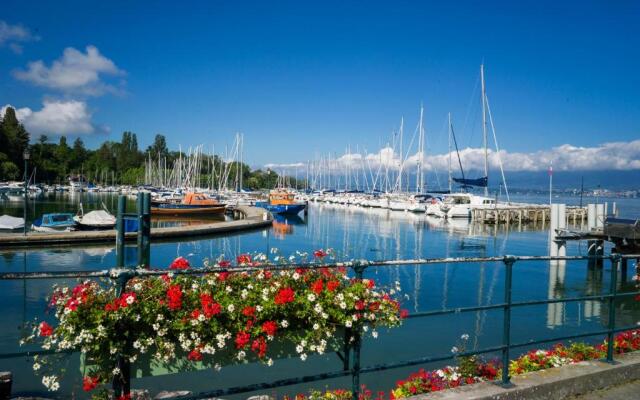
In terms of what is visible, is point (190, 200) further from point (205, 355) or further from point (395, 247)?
point (205, 355)

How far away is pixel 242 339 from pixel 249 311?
0.22 meters

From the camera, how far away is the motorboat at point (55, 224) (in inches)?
1408

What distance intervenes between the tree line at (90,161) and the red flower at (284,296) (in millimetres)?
125007

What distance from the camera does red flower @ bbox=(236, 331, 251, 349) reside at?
12.7 ft

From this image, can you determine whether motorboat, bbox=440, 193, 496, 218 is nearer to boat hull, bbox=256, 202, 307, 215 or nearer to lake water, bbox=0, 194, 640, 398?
lake water, bbox=0, 194, 640, 398

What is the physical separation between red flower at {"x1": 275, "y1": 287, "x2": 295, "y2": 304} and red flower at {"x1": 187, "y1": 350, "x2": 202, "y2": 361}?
2.40ft

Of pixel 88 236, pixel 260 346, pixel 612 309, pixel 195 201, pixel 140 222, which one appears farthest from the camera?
pixel 195 201

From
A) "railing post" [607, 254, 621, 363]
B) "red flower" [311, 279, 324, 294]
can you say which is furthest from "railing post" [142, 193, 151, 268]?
"railing post" [607, 254, 621, 363]

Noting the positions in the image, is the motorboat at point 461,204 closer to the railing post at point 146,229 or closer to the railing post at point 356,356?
the railing post at point 146,229

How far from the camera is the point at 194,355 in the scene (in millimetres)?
3777

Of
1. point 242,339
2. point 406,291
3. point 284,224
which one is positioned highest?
point 242,339

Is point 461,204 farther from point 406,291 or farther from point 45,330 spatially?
point 45,330

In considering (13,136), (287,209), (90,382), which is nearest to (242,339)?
(90,382)

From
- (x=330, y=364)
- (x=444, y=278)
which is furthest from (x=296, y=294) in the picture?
(x=444, y=278)
